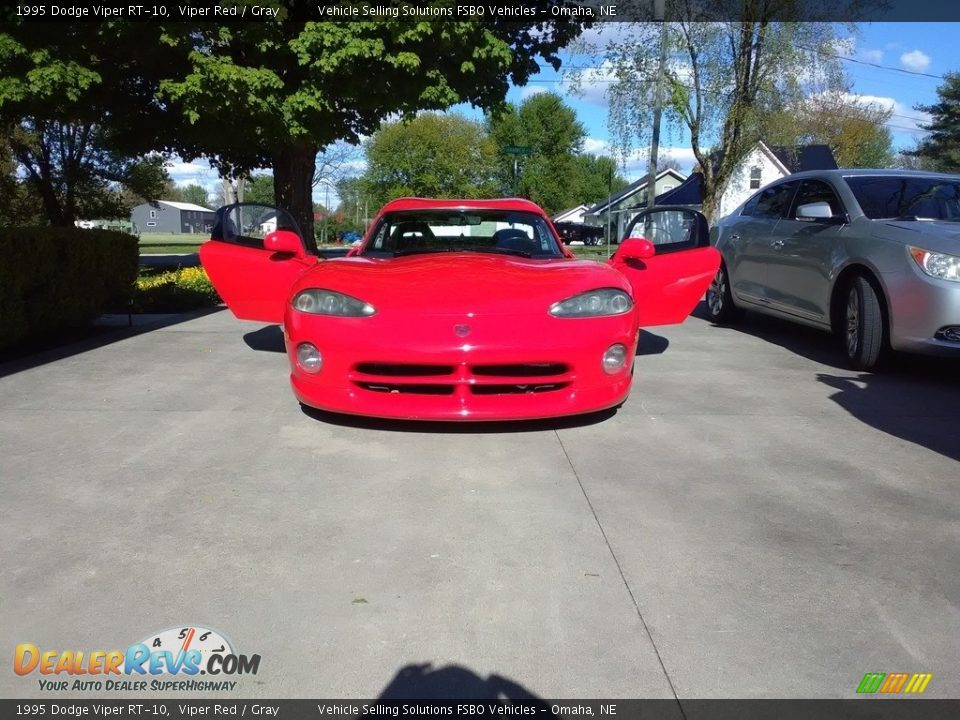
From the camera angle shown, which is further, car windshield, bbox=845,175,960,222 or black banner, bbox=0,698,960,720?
car windshield, bbox=845,175,960,222

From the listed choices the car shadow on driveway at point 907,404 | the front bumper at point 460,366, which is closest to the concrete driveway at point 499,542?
the car shadow on driveway at point 907,404

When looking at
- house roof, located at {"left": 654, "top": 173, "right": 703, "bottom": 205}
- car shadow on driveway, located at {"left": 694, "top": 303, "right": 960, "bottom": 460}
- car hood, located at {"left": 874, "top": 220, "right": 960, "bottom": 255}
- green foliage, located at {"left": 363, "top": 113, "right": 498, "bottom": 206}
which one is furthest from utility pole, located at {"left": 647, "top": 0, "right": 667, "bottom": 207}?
car hood, located at {"left": 874, "top": 220, "right": 960, "bottom": 255}

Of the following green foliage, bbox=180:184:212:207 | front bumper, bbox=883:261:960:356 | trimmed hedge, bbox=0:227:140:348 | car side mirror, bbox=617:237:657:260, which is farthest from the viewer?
green foliage, bbox=180:184:212:207

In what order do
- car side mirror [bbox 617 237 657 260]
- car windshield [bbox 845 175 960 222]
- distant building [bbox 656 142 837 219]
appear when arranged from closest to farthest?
car side mirror [bbox 617 237 657 260] → car windshield [bbox 845 175 960 222] → distant building [bbox 656 142 837 219]

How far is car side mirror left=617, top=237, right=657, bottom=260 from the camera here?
516 centimetres

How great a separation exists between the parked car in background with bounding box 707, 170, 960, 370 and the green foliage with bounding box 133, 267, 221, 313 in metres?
6.93

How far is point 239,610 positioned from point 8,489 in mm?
1694

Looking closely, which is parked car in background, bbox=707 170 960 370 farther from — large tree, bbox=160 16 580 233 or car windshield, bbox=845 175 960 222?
large tree, bbox=160 16 580 233

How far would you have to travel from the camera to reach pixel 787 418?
16.1ft

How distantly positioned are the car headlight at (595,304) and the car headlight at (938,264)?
251 centimetres

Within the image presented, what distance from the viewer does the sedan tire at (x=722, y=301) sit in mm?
8719

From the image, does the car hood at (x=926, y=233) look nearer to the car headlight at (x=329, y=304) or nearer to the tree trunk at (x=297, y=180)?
the car headlight at (x=329, y=304)

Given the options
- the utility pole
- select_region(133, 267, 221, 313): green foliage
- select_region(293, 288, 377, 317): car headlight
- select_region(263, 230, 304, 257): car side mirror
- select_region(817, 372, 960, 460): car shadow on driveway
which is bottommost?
select_region(817, 372, 960, 460): car shadow on driveway

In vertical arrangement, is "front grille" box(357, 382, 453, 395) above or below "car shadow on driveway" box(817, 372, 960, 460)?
above
